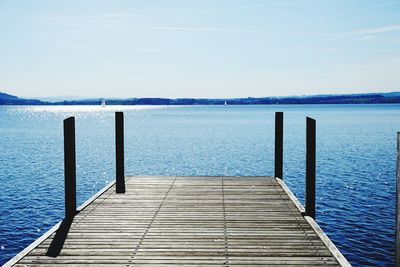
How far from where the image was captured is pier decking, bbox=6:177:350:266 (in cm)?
672

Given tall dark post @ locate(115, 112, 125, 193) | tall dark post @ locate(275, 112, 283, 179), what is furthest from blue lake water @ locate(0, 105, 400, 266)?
tall dark post @ locate(115, 112, 125, 193)

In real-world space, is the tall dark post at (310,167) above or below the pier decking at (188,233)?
above

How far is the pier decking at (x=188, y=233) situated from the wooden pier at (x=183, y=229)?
0.6 inches

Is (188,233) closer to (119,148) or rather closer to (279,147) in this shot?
(119,148)

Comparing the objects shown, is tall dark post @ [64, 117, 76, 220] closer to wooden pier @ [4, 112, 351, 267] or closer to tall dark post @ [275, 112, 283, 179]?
wooden pier @ [4, 112, 351, 267]

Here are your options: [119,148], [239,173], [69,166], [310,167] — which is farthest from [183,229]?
[239,173]

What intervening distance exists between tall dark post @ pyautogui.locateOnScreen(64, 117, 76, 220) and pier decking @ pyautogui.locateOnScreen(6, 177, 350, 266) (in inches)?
12.0

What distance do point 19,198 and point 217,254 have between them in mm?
17679

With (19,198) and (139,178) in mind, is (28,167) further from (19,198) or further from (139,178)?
(139,178)

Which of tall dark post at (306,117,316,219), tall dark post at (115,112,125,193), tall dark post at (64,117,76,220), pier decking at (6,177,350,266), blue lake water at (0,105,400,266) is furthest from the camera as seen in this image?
blue lake water at (0,105,400,266)

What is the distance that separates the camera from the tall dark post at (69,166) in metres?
9.10

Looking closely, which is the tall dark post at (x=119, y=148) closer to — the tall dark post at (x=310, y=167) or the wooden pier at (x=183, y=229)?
the wooden pier at (x=183, y=229)

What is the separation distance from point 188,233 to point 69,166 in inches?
122

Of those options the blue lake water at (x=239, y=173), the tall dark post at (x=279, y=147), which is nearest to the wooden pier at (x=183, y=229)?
the tall dark post at (x=279, y=147)
